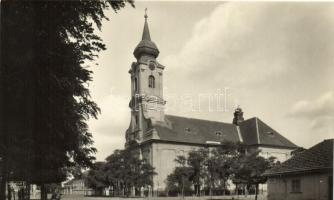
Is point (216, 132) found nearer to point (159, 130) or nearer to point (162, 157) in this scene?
point (159, 130)

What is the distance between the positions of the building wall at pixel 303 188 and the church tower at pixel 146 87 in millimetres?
35506

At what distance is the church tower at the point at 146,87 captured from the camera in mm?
59438

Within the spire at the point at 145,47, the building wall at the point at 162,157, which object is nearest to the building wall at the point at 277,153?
the building wall at the point at 162,157

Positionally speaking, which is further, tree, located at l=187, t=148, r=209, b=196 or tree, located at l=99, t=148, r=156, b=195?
tree, located at l=99, t=148, r=156, b=195

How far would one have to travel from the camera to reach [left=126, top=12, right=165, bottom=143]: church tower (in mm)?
59438

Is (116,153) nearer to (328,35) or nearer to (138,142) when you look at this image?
(138,142)

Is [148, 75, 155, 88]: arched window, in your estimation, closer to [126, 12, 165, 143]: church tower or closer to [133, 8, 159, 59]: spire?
[126, 12, 165, 143]: church tower

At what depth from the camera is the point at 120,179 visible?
5119cm

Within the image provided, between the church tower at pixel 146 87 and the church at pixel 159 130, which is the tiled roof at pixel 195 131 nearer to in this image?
the church at pixel 159 130

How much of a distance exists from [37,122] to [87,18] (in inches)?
141

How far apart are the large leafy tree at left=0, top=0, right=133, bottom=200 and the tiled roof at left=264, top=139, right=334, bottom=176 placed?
555 inches

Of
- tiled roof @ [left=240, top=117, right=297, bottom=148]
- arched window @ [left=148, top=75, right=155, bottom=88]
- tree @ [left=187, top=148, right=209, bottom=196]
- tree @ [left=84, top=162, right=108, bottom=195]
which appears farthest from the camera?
tiled roof @ [left=240, top=117, right=297, bottom=148]

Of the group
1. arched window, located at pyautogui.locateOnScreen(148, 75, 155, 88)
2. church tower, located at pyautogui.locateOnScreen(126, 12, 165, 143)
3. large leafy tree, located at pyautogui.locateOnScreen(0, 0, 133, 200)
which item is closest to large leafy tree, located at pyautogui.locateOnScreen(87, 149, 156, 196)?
church tower, located at pyautogui.locateOnScreen(126, 12, 165, 143)

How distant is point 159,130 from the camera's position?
190ft
